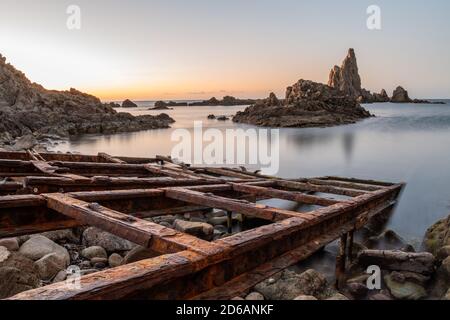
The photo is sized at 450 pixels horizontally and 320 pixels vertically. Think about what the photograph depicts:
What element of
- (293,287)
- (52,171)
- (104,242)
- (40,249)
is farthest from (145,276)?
(52,171)

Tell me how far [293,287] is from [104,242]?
3211mm

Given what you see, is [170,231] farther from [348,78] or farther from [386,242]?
[348,78]

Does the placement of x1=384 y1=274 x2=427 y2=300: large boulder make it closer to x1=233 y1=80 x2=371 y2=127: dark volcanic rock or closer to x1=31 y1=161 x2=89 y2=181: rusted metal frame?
x1=31 y1=161 x2=89 y2=181: rusted metal frame

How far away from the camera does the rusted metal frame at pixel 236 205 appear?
398 centimetres

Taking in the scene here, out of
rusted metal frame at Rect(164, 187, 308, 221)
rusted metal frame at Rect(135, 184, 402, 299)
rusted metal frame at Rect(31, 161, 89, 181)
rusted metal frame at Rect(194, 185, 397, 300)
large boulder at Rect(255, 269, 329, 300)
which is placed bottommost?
large boulder at Rect(255, 269, 329, 300)

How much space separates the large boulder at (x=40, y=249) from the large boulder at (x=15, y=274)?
2.09 feet

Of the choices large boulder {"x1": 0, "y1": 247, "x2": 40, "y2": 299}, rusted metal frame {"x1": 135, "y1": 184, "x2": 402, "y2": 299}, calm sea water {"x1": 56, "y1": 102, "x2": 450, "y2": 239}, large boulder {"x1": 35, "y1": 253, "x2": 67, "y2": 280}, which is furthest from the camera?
calm sea water {"x1": 56, "y1": 102, "x2": 450, "y2": 239}

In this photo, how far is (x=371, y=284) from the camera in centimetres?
557

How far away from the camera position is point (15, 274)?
4.10 metres

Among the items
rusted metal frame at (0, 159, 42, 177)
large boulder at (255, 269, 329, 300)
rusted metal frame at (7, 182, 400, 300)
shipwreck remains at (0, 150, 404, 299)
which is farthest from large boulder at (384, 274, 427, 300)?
rusted metal frame at (0, 159, 42, 177)

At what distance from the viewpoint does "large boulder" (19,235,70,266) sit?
5.26 m

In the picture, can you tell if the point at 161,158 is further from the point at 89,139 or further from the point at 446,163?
the point at 89,139

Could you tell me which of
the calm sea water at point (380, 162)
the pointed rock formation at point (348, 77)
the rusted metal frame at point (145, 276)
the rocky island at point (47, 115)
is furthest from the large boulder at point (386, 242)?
the pointed rock formation at point (348, 77)

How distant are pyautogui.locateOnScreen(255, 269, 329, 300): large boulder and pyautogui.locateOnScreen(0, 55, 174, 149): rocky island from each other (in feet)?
107
